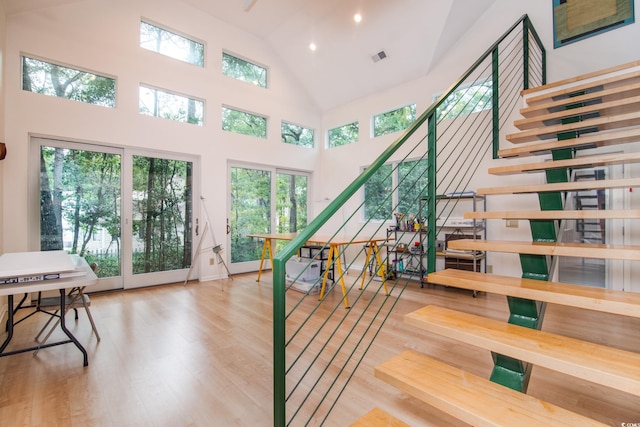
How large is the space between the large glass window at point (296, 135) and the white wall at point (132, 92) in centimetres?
20

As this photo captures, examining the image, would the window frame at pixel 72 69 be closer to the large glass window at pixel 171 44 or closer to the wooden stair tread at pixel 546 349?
the large glass window at pixel 171 44

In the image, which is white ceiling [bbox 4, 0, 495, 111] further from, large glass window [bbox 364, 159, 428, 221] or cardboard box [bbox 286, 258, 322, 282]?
cardboard box [bbox 286, 258, 322, 282]

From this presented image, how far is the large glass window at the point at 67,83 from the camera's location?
12.2ft

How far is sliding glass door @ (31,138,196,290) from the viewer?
389cm

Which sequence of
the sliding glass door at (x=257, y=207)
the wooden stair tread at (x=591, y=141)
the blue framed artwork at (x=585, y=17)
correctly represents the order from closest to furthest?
the wooden stair tread at (x=591, y=141)
the blue framed artwork at (x=585, y=17)
the sliding glass door at (x=257, y=207)

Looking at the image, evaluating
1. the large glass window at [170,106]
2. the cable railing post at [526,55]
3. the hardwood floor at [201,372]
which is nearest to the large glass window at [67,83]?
the large glass window at [170,106]

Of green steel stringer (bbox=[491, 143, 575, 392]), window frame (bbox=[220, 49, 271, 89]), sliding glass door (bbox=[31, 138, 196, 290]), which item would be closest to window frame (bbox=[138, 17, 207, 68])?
window frame (bbox=[220, 49, 271, 89])

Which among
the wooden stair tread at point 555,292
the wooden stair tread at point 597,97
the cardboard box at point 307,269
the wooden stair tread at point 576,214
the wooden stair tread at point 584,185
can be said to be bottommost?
the cardboard box at point 307,269

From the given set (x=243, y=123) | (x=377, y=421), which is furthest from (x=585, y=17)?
(x=243, y=123)

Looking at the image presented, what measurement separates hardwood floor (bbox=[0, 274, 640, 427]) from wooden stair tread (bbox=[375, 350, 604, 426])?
59 cm

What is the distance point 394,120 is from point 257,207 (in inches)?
125

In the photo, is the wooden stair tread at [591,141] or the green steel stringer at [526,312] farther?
the wooden stair tread at [591,141]

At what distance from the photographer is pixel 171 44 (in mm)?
4770

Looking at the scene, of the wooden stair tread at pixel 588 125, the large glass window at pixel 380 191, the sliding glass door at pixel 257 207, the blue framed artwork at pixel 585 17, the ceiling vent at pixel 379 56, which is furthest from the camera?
the large glass window at pixel 380 191
